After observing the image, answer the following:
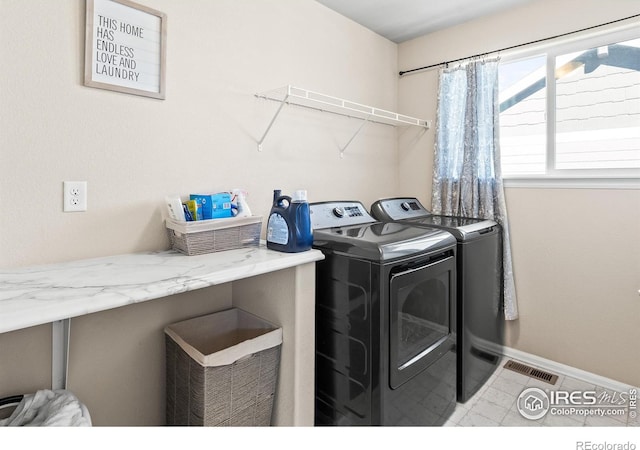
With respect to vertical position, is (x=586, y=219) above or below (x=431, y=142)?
below

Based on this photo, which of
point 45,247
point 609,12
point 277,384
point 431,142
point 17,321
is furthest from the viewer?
point 431,142

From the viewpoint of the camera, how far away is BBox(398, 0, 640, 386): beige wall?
2096mm

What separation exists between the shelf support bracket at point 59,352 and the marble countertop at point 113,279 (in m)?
0.25

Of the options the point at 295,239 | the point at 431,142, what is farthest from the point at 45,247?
the point at 431,142

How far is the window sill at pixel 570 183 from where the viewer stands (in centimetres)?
207

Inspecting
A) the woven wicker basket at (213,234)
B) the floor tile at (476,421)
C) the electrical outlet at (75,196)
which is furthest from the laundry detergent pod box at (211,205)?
the floor tile at (476,421)

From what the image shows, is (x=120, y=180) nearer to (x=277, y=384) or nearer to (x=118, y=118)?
(x=118, y=118)

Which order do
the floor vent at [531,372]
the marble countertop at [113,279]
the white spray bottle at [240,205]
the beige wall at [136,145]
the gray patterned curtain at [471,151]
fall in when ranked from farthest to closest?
the gray patterned curtain at [471,151] → the floor vent at [531,372] → the white spray bottle at [240,205] → the beige wall at [136,145] → the marble countertop at [113,279]

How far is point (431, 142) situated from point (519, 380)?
181 centimetres

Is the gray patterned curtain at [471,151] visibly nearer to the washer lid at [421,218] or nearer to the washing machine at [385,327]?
the washer lid at [421,218]

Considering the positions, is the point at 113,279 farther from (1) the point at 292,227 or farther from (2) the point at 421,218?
(2) the point at 421,218

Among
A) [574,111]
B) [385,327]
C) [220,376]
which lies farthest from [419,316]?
[574,111]

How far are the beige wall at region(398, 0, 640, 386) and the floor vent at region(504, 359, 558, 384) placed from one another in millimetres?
115

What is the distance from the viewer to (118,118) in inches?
60.2
